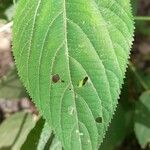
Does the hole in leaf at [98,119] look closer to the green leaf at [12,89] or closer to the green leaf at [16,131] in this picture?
the green leaf at [16,131]

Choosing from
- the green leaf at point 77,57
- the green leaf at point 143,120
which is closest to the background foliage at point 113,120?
the green leaf at point 143,120

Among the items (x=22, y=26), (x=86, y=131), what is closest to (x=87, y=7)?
(x=22, y=26)

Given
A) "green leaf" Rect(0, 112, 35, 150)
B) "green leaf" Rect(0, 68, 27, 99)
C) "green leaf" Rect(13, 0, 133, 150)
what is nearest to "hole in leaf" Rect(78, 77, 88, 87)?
"green leaf" Rect(13, 0, 133, 150)

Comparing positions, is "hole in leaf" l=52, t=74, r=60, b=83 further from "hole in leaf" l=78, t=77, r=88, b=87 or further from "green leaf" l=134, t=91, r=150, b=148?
"green leaf" l=134, t=91, r=150, b=148

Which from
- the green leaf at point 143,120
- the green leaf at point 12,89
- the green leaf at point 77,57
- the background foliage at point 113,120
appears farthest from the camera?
the green leaf at point 12,89

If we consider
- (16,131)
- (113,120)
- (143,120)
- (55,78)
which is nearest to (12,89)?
(16,131)

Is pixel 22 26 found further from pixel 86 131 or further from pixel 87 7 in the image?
pixel 86 131
